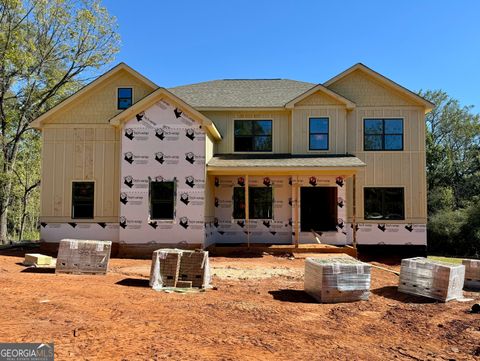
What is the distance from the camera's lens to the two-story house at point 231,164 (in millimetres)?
15750

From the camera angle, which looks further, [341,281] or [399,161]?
[399,161]

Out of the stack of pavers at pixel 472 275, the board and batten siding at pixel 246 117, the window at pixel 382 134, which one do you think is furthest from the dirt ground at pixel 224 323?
the board and batten siding at pixel 246 117

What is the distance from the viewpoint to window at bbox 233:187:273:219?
58.5 ft

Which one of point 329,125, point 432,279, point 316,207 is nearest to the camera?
point 432,279

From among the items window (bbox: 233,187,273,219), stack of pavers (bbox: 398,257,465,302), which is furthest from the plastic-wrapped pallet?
window (bbox: 233,187,273,219)

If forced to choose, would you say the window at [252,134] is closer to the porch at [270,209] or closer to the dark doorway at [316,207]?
the porch at [270,209]

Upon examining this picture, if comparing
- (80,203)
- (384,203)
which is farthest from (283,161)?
(80,203)

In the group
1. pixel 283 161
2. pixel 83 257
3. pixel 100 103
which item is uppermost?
pixel 100 103

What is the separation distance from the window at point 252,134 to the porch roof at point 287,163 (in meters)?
Result: 0.81

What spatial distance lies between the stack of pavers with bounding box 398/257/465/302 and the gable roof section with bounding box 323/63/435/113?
9690 mm

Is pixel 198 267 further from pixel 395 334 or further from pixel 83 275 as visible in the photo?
pixel 395 334

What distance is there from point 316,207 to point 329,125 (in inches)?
165

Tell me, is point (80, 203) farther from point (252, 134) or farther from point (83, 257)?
point (252, 134)

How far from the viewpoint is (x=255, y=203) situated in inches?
706
